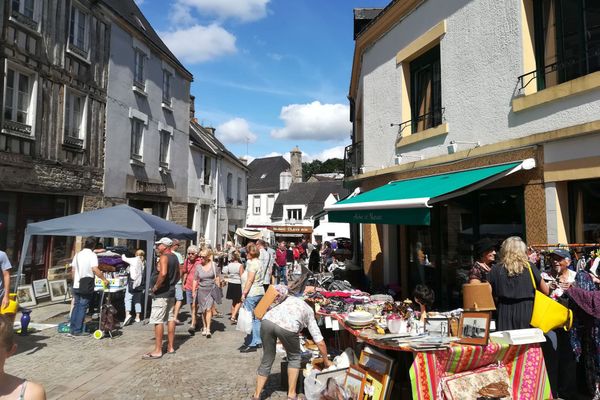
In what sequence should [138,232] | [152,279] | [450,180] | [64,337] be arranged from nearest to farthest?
[450,180] < [64,337] < [138,232] < [152,279]

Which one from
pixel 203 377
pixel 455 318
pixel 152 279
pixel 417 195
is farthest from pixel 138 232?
pixel 455 318

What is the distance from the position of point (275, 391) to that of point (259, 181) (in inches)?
1644

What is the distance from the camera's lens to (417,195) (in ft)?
18.6

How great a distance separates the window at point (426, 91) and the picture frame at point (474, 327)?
15.2 ft

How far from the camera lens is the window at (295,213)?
40.2m

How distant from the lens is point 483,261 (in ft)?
15.9

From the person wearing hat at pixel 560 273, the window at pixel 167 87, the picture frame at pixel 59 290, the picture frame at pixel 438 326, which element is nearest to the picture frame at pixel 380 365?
the picture frame at pixel 438 326

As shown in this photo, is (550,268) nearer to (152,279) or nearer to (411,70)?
(411,70)

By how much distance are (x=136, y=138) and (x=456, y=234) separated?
12.3m

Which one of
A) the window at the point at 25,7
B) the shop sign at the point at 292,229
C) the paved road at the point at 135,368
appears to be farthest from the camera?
the shop sign at the point at 292,229

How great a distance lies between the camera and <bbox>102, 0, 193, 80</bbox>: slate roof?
14499 mm

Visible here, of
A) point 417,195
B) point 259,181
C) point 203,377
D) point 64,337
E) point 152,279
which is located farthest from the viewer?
point 259,181

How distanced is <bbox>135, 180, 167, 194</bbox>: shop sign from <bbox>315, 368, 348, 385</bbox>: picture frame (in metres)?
12.1

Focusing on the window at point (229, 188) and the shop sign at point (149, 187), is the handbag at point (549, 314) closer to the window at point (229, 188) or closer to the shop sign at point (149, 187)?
the shop sign at point (149, 187)
